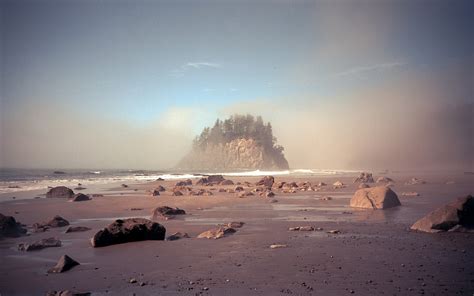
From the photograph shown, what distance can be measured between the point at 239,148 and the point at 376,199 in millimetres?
126709

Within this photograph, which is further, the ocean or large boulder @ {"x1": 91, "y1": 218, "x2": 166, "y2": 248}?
the ocean

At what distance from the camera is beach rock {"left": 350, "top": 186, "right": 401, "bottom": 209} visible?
55.1 feet

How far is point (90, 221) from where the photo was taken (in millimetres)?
14859

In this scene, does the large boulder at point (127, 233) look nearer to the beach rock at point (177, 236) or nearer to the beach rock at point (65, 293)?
the beach rock at point (177, 236)

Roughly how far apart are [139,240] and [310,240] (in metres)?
5.18

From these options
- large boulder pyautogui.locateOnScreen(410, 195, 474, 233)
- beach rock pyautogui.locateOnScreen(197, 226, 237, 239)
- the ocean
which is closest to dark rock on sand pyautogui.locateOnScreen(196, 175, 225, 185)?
the ocean

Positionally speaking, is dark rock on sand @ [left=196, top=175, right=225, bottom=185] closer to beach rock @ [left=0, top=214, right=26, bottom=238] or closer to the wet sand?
the wet sand

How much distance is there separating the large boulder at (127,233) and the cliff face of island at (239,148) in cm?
12323

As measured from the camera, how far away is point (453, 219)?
10812 mm

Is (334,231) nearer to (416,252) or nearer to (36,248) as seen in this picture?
(416,252)

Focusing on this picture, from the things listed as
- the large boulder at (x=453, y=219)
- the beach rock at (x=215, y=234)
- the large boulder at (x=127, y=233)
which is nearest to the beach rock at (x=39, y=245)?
the large boulder at (x=127, y=233)

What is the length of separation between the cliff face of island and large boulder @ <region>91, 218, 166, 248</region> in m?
123

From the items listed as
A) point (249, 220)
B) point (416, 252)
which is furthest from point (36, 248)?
point (416, 252)

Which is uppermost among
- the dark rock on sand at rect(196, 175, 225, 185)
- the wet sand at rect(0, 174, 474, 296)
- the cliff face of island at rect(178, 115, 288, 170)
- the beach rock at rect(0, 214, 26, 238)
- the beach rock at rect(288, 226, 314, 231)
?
the cliff face of island at rect(178, 115, 288, 170)
